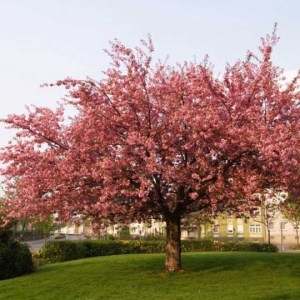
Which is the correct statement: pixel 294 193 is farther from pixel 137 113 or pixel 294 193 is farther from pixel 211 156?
pixel 137 113

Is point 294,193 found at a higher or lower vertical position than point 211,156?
lower

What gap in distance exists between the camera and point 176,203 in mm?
18703

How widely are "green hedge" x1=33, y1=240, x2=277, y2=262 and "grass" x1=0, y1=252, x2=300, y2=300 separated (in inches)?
381

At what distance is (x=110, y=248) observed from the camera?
125 feet

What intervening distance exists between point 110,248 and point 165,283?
858 inches

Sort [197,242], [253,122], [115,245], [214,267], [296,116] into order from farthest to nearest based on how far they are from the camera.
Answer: [197,242]
[115,245]
[214,267]
[296,116]
[253,122]

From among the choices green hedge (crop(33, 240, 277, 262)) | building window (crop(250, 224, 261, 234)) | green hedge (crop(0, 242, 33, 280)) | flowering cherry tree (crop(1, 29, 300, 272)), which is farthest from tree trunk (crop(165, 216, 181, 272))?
building window (crop(250, 224, 261, 234))

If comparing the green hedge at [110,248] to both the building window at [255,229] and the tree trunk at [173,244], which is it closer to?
the tree trunk at [173,244]

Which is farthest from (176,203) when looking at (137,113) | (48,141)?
(48,141)

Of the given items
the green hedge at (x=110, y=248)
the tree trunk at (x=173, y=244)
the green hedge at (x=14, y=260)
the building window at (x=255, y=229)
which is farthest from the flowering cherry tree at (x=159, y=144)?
the building window at (x=255, y=229)

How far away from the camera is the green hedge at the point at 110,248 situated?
106ft

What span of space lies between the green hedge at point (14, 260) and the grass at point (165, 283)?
2159 millimetres

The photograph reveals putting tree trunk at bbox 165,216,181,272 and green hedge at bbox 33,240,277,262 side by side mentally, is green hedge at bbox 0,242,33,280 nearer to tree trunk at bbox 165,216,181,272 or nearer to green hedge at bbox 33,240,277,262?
green hedge at bbox 33,240,277,262

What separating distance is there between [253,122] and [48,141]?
833 centimetres
